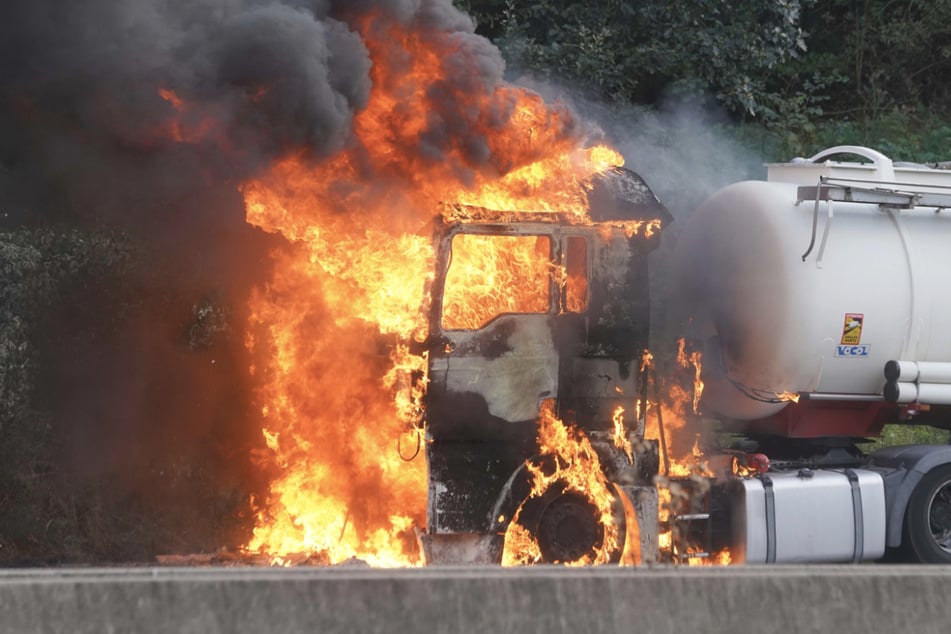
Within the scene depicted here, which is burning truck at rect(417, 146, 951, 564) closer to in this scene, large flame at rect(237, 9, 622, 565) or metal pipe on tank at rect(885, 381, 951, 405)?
metal pipe on tank at rect(885, 381, 951, 405)

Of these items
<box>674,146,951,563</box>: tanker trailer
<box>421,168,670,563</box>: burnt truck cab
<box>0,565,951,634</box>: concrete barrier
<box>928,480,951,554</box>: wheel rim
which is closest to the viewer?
<box>0,565,951,634</box>: concrete barrier

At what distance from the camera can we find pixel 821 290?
6.33 meters

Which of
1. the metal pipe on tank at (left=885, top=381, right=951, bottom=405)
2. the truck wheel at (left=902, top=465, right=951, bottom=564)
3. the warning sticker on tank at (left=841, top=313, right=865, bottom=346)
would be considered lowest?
the truck wheel at (left=902, top=465, right=951, bottom=564)

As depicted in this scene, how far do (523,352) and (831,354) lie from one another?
2129 millimetres

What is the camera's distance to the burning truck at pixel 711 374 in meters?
5.81

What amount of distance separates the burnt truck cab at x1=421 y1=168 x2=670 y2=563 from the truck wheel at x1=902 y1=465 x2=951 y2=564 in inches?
76.2

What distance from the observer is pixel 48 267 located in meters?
8.37

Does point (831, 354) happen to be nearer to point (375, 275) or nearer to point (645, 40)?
point (375, 275)

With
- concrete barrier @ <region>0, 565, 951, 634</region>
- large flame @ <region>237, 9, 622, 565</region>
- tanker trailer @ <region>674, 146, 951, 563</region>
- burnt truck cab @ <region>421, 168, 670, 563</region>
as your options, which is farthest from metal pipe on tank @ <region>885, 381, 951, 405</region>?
concrete barrier @ <region>0, 565, 951, 634</region>

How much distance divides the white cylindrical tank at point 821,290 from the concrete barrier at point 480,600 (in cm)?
318

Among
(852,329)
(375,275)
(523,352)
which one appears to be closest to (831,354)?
(852,329)

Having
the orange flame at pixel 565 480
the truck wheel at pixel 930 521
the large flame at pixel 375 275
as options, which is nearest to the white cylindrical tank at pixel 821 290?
the truck wheel at pixel 930 521

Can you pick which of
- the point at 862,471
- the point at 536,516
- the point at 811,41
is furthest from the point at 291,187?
the point at 811,41

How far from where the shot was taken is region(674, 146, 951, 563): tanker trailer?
635cm
